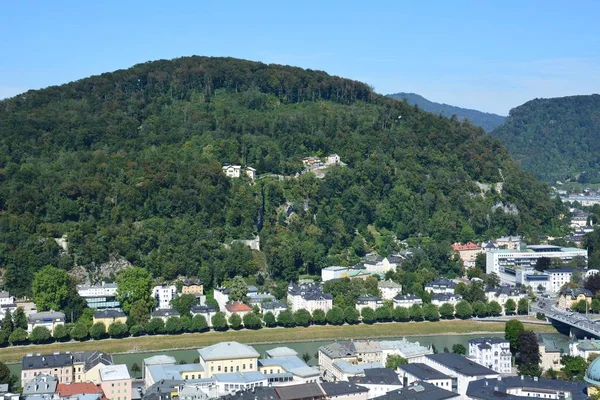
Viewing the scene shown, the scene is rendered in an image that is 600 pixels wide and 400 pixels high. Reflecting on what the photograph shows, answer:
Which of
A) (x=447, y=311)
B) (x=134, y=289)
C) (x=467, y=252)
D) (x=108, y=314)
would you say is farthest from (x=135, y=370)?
(x=467, y=252)

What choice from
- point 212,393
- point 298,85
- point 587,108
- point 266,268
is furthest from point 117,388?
point 587,108

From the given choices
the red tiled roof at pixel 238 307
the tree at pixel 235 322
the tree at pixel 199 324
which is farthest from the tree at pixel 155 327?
the red tiled roof at pixel 238 307

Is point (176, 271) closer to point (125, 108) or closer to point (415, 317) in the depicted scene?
point (415, 317)

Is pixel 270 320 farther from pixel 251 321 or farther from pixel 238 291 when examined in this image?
pixel 238 291

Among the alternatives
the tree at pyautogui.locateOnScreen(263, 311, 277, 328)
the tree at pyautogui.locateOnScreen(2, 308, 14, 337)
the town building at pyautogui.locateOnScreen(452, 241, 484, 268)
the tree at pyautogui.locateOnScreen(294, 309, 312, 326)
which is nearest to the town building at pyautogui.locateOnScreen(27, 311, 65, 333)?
the tree at pyautogui.locateOnScreen(2, 308, 14, 337)

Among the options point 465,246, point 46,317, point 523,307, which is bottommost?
point 523,307
